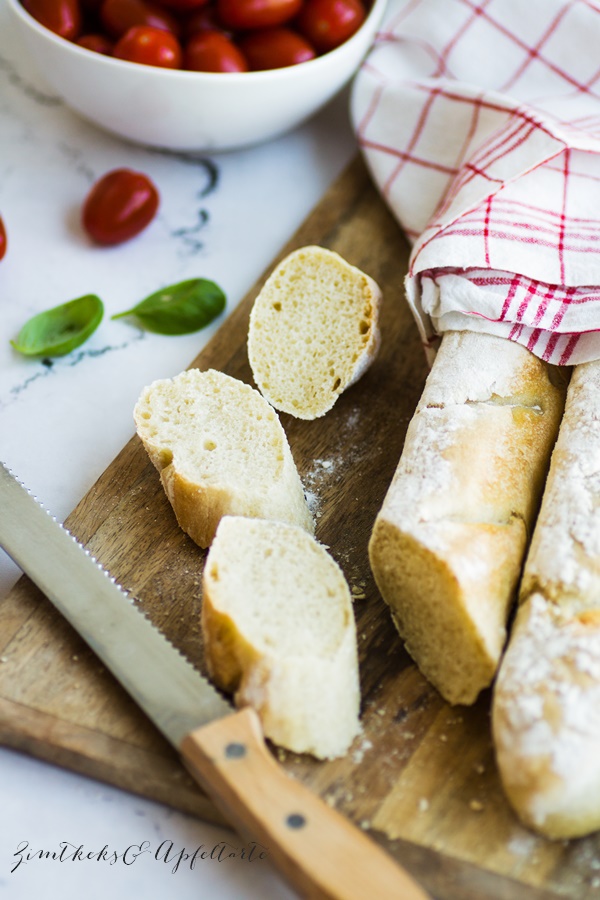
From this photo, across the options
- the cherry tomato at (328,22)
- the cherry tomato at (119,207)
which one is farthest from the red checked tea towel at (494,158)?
the cherry tomato at (119,207)

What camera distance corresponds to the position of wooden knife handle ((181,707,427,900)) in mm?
1379

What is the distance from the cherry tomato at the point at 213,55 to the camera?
268 centimetres

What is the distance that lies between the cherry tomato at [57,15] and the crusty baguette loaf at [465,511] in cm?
160

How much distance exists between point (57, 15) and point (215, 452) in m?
1.57

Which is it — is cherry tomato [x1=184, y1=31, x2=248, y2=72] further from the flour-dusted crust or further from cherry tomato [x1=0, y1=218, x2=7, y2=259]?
the flour-dusted crust

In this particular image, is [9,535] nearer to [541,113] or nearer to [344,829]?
[344,829]

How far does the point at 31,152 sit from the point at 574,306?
1932mm

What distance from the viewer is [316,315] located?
93.0 inches

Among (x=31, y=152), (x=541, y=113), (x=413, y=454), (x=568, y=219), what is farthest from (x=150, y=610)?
(x=31, y=152)

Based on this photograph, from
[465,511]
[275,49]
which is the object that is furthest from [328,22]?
[465,511]

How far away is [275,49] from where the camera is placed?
2.75 m

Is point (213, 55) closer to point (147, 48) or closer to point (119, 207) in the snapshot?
point (147, 48)

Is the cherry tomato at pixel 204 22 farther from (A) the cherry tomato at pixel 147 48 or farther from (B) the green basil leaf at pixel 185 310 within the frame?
(B) the green basil leaf at pixel 185 310

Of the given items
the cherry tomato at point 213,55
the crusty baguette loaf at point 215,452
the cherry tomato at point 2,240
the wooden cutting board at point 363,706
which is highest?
the cherry tomato at point 213,55
